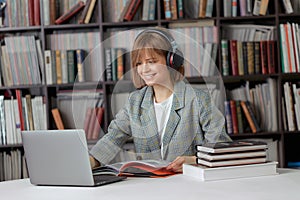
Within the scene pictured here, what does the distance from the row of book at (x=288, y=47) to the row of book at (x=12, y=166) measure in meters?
1.83

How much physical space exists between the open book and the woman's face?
0.86 ft

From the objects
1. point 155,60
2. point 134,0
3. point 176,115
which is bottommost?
point 176,115

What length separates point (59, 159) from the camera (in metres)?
1.74

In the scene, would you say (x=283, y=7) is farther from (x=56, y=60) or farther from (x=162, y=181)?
(x=162, y=181)

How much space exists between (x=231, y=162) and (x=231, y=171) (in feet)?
0.10

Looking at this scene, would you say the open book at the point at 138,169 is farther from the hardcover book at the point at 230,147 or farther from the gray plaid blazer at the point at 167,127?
the hardcover book at the point at 230,147

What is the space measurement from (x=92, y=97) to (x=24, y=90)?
2.10 meters

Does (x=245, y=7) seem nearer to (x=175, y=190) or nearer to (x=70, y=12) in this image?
(x=70, y=12)

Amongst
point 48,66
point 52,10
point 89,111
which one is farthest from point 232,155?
point 52,10

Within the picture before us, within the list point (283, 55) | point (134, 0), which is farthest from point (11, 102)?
point (283, 55)

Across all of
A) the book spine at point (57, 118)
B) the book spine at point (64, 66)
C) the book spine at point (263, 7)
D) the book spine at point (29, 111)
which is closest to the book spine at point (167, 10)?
the book spine at point (263, 7)

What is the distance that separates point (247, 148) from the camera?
5.91ft

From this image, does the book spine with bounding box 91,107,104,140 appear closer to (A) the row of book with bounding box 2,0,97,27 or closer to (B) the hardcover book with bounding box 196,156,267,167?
(B) the hardcover book with bounding box 196,156,267,167

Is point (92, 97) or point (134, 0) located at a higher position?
point (134, 0)
